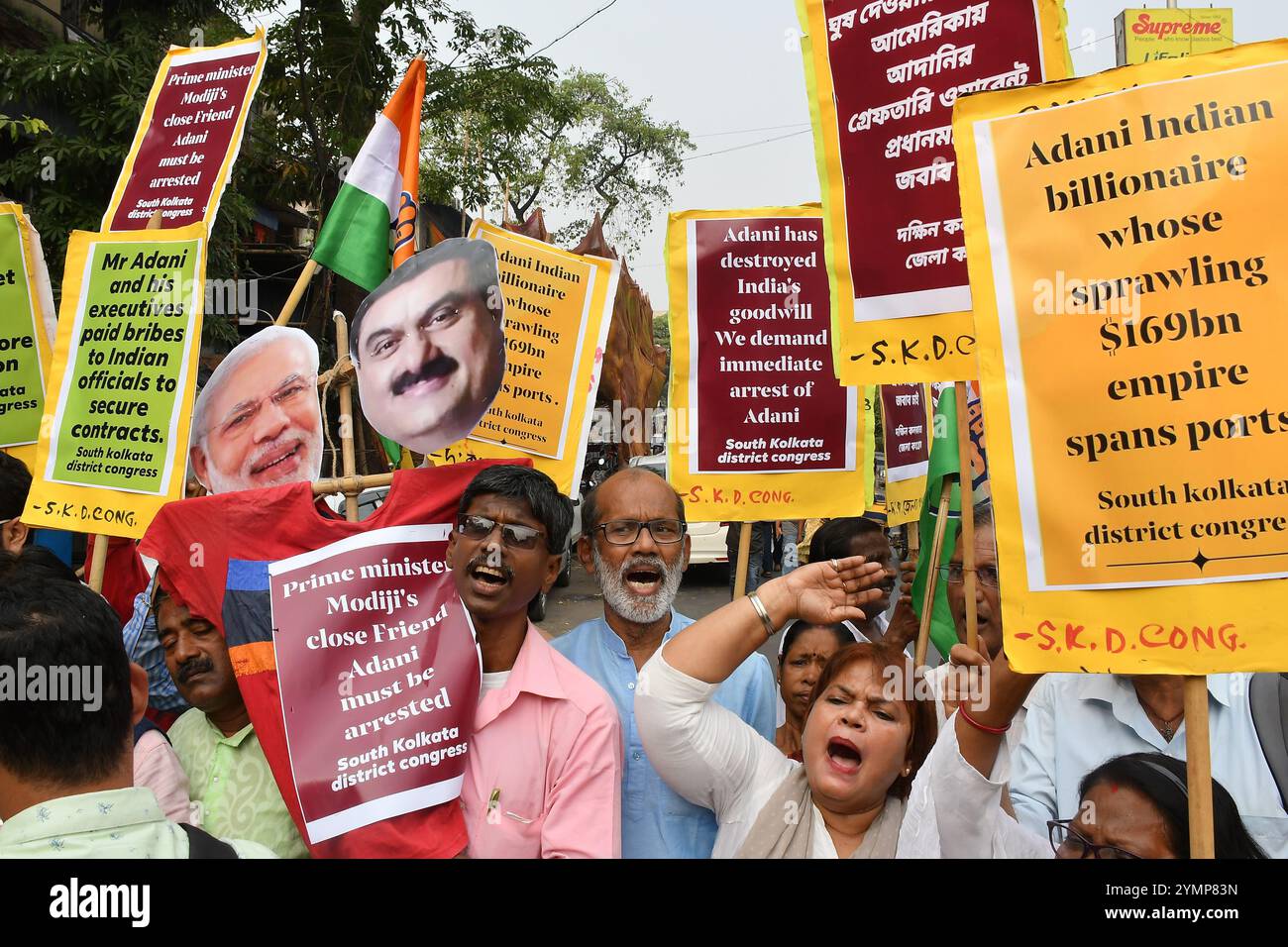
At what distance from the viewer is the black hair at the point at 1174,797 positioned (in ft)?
6.79

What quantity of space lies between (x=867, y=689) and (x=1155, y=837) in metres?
0.62

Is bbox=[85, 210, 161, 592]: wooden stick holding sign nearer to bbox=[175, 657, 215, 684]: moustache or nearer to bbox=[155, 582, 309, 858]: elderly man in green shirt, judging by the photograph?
bbox=[155, 582, 309, 858]: elderly man in green shirt

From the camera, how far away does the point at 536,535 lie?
2.62 metres

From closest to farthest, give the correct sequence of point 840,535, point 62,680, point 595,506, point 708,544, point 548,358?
point 62,680, point 595,506, point 840,535, point 548,358, point 708,544

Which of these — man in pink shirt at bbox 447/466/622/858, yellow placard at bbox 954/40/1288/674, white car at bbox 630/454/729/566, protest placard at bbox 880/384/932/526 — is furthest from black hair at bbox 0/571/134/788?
white car at bbox 630/454/729/566

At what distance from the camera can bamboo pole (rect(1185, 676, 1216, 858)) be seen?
1.85 m

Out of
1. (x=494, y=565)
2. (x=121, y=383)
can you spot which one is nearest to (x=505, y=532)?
(x=494, y=565)

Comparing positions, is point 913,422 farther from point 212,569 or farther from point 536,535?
point 212,569

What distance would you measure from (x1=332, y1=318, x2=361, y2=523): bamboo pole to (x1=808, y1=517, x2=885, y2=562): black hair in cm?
185

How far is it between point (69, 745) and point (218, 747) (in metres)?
0.87

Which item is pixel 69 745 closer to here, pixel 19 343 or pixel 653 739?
pixel 653 739

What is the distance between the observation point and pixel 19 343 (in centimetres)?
412

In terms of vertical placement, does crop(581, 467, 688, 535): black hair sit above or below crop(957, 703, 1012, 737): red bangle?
above

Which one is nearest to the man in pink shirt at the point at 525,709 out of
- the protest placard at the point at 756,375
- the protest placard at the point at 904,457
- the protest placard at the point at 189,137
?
the protest placard at the point at 756,375
